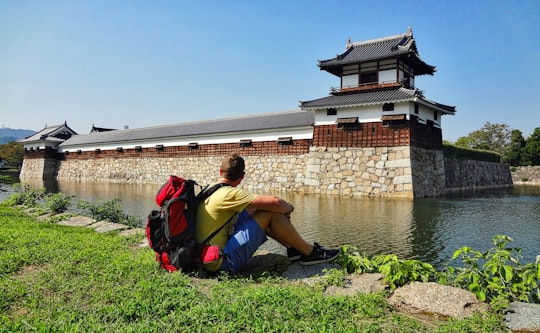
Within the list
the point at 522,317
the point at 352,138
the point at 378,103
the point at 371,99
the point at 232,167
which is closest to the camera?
the point at 522,317

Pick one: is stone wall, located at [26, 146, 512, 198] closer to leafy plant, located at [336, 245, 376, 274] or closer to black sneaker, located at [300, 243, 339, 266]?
leafy plant, located at [336, 245, 376, 274]

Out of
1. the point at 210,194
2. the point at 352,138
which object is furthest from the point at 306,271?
the point at 352,138

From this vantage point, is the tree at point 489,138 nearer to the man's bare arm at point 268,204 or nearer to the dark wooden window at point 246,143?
the dark wooden window at point 246,143

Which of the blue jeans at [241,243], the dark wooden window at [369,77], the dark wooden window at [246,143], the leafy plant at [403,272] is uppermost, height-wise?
the dark wooden window at [369,77]

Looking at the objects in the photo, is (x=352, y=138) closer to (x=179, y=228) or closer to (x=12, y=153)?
(x=179, y=228)

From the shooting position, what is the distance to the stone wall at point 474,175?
61.2ft

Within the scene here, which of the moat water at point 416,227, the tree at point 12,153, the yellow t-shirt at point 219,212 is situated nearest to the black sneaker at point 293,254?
the yellow t-shirt at point 219,212

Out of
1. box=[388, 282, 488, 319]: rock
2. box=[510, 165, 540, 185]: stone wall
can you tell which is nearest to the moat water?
box=[388, 282, 488, 319]: rock

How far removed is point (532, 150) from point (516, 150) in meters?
1.70

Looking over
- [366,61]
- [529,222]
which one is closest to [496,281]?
[529,222]

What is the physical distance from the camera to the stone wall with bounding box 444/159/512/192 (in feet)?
61.2

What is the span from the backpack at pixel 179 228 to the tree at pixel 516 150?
35627 mm

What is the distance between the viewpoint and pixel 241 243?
283cm

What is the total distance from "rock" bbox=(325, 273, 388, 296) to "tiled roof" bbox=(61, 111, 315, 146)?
581 inches
